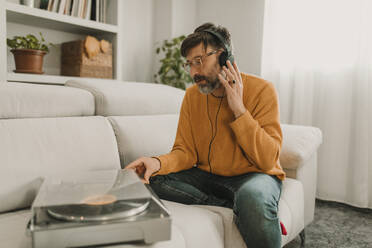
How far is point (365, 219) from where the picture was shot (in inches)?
80.8

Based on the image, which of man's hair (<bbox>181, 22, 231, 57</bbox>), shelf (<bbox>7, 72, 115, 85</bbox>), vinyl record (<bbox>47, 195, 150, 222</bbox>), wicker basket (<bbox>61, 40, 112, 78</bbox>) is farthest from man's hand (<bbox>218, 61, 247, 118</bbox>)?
wicker basket (<bbox>61, 40, 112, 78</bbox>)

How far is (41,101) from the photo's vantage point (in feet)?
4.22

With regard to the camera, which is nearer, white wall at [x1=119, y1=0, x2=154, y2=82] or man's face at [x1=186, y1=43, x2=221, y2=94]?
man's face at [x1=186, y1=43, x2=221, y2=94]

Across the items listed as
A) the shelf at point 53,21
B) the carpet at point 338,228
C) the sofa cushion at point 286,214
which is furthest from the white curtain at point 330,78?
the shelf at point 53,21

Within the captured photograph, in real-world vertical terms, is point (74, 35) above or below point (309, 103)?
above

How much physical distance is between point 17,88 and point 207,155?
797mm

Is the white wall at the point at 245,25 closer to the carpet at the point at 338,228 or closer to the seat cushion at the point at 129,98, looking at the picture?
the seat cushion at the point at 129,98

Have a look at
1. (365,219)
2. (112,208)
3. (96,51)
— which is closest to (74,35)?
(96,51)

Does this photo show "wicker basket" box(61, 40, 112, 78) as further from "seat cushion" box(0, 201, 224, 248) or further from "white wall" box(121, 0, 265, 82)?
"seat cushion" box(0, 201, 224, 248)

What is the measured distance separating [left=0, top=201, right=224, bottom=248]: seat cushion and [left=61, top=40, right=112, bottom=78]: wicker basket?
3.81 feet

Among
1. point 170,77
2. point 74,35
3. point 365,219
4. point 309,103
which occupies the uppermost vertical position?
point 74,35

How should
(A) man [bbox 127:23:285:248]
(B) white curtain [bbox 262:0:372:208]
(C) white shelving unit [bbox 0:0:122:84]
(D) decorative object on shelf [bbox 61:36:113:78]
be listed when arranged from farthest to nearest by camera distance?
(B) white curtain [bbox 262:0:372:208], (D) decorative object on shelf [bbox 61:36:113:78], (C) white shelving unit [bbox 0:0:122:84], (A) man [bbox 127:23:285:248]

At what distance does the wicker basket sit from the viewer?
2031mm

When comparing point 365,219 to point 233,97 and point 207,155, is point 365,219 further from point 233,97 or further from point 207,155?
point 233,97
